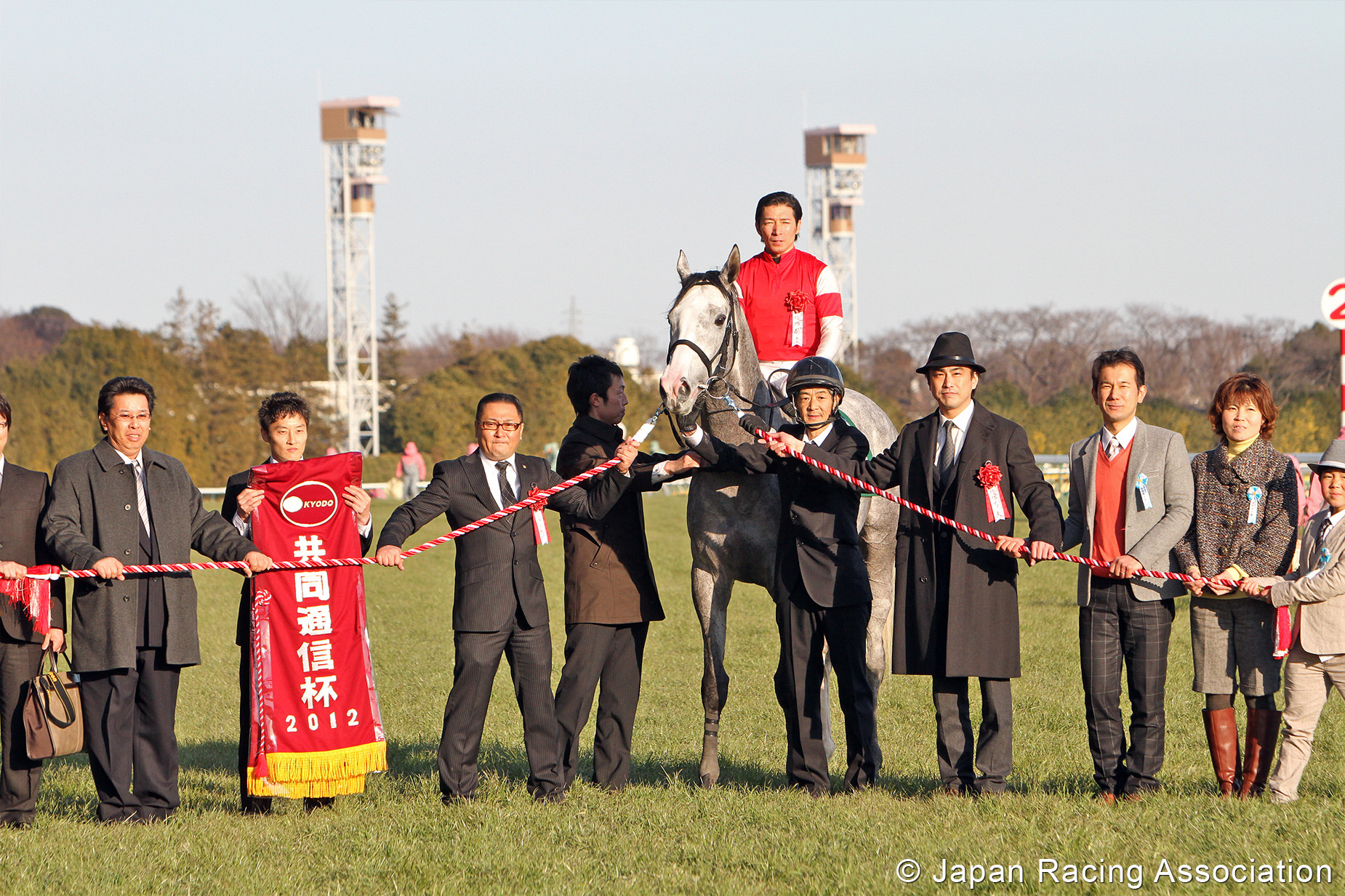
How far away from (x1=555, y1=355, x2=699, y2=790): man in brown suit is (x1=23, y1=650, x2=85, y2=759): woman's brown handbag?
86.6 inches

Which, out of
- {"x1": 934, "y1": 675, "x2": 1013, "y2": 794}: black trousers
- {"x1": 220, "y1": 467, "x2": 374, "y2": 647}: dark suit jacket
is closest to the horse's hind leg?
{"x1": 934, "y1": 675, "x2": 1013, "y2": 794}: black trousers

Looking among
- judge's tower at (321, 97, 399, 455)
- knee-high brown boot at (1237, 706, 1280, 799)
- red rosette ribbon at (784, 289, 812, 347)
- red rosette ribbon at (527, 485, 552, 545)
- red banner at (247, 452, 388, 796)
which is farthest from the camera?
judge's tower at (321, 97, 399, 455)

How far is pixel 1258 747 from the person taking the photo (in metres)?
5.89

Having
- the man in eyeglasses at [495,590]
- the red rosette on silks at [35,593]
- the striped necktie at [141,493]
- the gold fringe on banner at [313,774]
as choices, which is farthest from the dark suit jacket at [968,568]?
the red rosette on silks at [35,593]

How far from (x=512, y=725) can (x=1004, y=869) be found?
15.8 feet

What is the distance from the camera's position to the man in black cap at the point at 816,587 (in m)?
6.27

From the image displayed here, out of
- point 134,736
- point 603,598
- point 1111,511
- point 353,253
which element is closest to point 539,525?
point 603,598

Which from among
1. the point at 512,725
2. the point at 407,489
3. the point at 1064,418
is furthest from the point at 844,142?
the point at 512,725

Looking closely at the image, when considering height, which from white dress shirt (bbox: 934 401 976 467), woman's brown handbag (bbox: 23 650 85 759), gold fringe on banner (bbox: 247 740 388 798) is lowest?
gold fringe on banner (bbox: 247 740 388 798)

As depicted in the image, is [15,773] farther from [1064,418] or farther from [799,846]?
[1064,418]

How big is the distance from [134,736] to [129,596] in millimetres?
695

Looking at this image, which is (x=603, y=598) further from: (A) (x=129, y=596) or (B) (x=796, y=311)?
(A) (x=129, y=596)

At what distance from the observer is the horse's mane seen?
662cm

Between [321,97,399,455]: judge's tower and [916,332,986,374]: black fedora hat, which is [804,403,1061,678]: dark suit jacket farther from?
[321,97,399,455]: judge's tower
